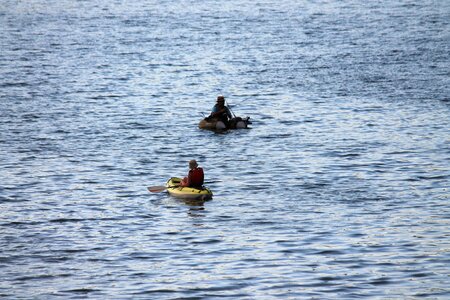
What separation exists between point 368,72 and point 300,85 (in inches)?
252

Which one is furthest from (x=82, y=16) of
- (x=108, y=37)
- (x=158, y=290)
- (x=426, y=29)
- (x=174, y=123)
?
(x=158, y=290)

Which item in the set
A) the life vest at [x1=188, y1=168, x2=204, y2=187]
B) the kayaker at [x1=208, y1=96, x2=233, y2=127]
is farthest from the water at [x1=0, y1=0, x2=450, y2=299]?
the kayaker at [x1=208, y1=96, x2=233, y2=127]

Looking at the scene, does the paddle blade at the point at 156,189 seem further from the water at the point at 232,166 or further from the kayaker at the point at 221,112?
the kayaker at the point at 221,112

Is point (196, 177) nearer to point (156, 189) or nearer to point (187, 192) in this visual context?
point (187, 192)

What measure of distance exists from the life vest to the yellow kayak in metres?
0.20

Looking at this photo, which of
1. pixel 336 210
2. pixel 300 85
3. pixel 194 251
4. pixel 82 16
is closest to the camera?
pixel 194 251

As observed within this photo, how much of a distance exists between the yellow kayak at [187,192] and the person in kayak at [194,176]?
0.18m

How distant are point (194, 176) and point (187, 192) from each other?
0.87 m

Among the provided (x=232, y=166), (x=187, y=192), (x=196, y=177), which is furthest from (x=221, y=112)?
(x=196, y=177)

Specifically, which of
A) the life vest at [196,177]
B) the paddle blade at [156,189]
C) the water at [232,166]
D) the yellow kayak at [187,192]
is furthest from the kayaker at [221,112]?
the life vest at [196,177]

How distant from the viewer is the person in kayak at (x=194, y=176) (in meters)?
39.5

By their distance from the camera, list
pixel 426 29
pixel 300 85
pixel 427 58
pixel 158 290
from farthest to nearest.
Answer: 1. pixel 426 29
2. pixel 427 58
3. pixel 300 85
4. pixel 158 290

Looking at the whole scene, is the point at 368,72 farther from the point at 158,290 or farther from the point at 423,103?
the point at 158,290

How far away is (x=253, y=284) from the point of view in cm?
3134
